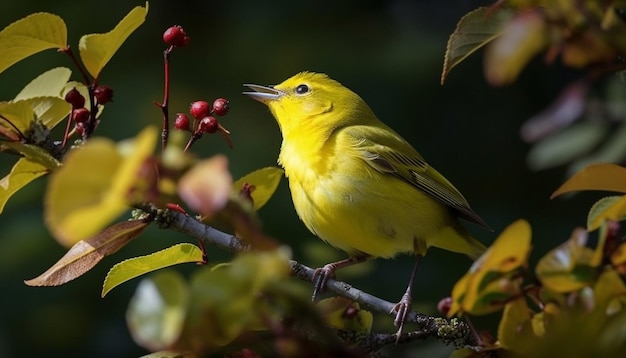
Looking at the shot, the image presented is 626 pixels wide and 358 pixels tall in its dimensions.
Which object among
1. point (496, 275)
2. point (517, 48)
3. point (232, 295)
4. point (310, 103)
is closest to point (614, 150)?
point (310, 103)

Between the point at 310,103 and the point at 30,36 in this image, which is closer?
the point at 30,36

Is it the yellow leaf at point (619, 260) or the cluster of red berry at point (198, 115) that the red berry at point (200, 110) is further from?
the yellow leaf at point (619, 260)

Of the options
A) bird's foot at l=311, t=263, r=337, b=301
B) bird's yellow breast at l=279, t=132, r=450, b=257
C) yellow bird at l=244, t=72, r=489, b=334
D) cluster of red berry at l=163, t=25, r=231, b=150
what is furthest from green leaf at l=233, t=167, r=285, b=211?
bird's yellow breast at l=279, t=132, r=450, b=257

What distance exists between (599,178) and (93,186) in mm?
1002

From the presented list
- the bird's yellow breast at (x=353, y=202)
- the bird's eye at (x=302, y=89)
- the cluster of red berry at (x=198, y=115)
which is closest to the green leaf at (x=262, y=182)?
the cluster of red berry at (x=198, y=115)

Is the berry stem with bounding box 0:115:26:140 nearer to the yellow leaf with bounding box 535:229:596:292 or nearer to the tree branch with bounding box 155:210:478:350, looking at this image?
the tree branch with bounding box 155:210:478:350

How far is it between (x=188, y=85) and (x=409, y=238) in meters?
3.10

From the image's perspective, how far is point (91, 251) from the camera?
2.25m

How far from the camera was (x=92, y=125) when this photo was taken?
2.30 m

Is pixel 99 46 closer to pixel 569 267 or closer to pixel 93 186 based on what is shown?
pixel 93 186

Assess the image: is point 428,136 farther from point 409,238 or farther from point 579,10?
point 579,10

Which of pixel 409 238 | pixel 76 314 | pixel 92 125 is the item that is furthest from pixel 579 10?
pixel 76 314

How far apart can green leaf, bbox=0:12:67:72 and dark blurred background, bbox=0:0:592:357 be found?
3119mm

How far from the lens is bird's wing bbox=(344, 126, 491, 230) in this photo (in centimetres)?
395
